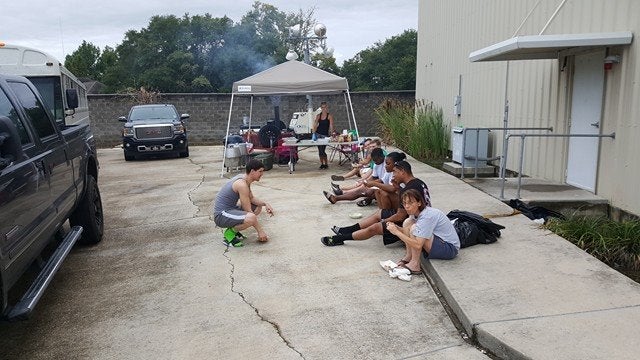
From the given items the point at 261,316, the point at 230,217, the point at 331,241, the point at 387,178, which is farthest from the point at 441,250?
the point at 230,217

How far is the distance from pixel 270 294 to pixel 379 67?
46761 mm

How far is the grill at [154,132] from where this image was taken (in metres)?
15.1

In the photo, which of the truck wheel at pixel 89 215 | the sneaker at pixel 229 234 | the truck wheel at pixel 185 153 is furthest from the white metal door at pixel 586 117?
the truck wheel at pixel 185 153

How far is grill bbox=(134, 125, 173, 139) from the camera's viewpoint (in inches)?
594

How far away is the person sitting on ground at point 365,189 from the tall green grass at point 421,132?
18.7 feet

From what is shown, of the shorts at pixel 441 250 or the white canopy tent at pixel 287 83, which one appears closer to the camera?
the shorts at pixel 441 250

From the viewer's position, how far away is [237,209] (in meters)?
6.34

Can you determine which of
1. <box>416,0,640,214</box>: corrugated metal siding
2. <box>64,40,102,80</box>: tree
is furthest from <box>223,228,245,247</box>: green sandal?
<box>64,40,102,80</box>: tree

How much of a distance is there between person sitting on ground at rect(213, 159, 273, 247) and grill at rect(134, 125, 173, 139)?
966 cm

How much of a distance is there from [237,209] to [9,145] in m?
3.09

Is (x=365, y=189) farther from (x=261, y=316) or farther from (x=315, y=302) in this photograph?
(x=261, y=316)

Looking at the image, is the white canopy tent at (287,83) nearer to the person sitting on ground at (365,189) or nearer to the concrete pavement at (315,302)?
the person sitting on ground at (365,189)

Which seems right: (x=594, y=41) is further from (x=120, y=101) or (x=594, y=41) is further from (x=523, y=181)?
(x=120, y=101)

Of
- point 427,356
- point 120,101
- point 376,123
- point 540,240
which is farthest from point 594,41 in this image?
point 120,101
